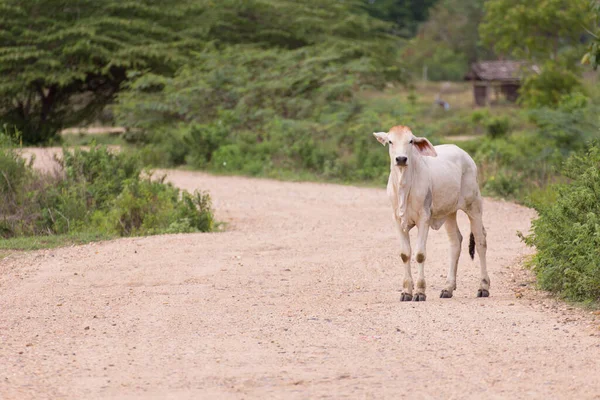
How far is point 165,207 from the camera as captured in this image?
13.6 m

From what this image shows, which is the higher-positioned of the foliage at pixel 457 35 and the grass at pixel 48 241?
the grass at pixel 48 241

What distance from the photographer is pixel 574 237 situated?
8.66 meters

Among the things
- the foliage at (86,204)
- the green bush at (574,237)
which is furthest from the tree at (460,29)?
the green bush at (574,237)

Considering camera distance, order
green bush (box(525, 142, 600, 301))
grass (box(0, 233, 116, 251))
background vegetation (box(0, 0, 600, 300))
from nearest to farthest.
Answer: green bush (box(525, 142, 600, 301)), grass (box(0, 233, 116, 251)), background vegetation (box(0, 0, 600, 300))

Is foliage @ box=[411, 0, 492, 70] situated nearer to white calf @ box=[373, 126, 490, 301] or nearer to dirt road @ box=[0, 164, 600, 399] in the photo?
dirt road @ box=[0, 164, 600, 399]

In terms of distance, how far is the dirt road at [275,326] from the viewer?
603cm

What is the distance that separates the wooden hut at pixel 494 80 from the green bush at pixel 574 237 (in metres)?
38.7

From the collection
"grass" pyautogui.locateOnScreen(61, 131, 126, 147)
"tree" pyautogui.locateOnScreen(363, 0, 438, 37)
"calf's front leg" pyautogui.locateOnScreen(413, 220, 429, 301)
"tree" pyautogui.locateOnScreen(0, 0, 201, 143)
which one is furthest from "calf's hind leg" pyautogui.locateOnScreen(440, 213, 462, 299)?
"tree" pyautogui.locateOnScreen(363, 0, 438, 37)

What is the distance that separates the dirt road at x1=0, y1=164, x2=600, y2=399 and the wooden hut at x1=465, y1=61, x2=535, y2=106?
121 ft

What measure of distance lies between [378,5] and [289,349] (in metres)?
62.0

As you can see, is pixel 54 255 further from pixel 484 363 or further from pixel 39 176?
pixel 484 363

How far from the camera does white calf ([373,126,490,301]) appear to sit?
28.3ft

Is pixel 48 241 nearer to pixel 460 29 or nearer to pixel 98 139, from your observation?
pixel 98 139

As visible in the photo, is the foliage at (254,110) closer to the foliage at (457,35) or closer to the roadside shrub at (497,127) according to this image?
the roadside shrub at (497,127)
